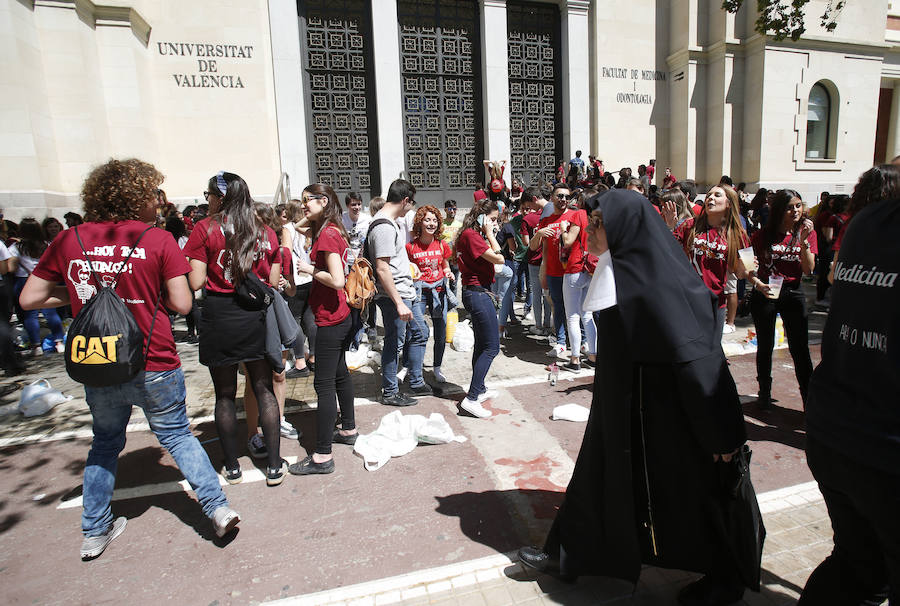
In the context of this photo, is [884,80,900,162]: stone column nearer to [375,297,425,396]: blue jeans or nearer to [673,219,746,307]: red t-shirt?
[673,219,746,307]: red t-shirt

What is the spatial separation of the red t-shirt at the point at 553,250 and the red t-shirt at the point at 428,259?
4.56 ft

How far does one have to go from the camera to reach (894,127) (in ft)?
67.2

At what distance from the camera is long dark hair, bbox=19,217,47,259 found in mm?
7281

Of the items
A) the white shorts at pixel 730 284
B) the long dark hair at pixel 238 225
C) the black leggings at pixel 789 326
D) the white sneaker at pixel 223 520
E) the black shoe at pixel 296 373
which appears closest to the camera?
the white sneaker at pixel 223 520

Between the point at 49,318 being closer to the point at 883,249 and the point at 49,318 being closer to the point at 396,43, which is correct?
the point at 883,249

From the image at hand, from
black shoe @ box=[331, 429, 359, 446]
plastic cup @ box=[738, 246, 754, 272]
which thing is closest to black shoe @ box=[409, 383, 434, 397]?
black shoe @ box=[331, 429, 359, 446]

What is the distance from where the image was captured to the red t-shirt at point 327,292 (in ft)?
12.5

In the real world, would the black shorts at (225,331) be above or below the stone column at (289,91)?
below

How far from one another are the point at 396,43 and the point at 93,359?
13711 millimetres

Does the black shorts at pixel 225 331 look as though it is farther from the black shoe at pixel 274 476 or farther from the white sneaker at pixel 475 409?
the white sneaker at pixel 475 409

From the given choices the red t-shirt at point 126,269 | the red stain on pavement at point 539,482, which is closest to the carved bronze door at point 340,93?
the red t-shirt at point 126,269

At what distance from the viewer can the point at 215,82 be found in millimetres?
12992

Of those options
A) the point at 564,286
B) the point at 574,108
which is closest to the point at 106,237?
the point at 564,286

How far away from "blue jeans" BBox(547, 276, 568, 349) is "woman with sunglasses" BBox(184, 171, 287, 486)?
152 inches
